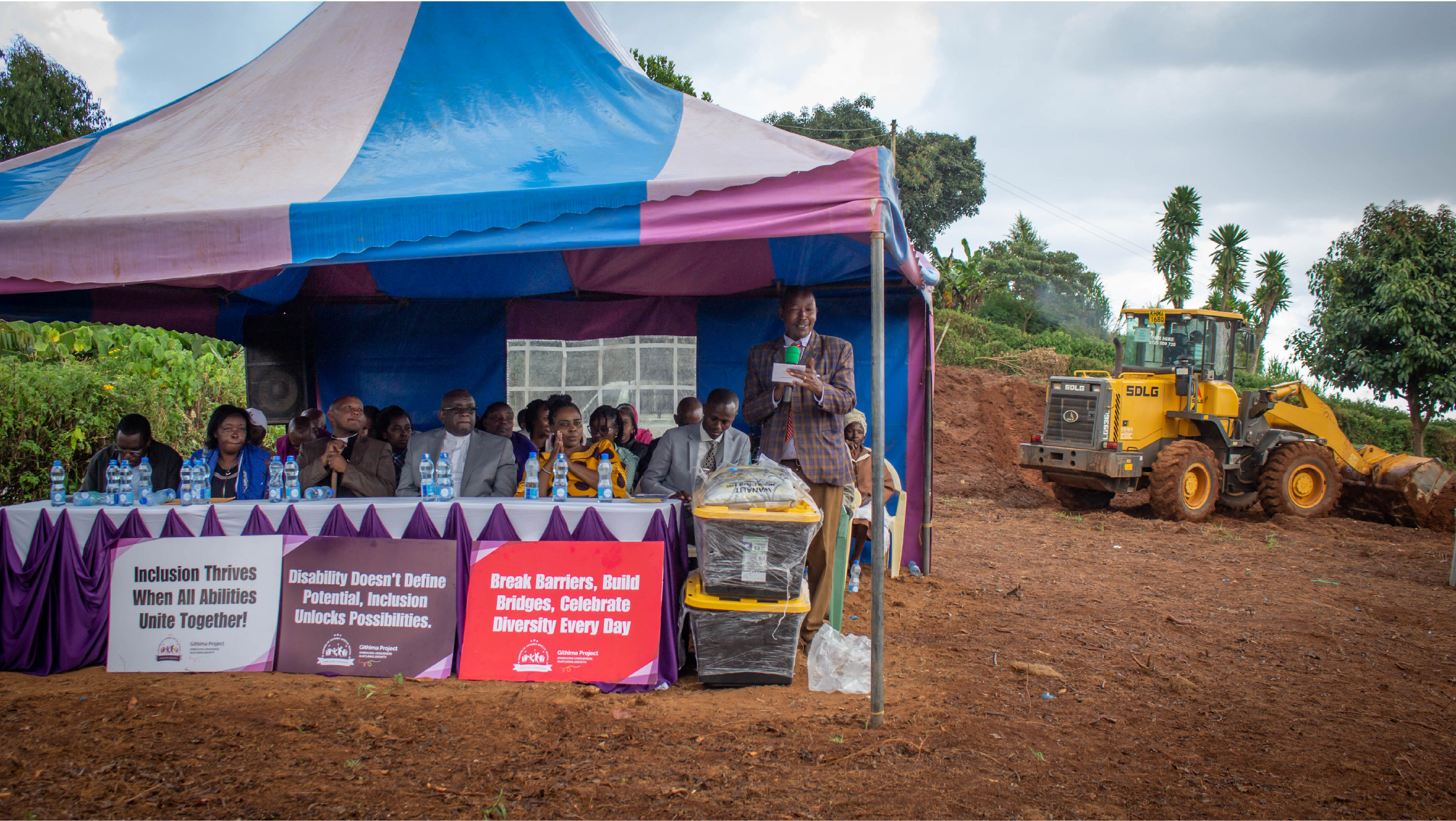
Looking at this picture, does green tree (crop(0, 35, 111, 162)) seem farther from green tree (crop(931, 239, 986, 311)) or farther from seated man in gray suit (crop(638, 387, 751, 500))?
green tree (crop(931, 239, 986, 311))

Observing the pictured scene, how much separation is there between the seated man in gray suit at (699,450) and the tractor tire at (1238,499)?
9619 millimetres

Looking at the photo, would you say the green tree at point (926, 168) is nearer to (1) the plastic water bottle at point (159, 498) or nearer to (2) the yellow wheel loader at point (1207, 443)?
(2) the yellow wheel loader at point (1207, 443)

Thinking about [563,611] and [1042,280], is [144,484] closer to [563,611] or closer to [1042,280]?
[563,611]

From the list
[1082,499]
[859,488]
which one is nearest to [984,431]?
[1082,499]

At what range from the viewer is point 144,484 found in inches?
178

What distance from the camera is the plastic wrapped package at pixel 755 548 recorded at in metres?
3.88

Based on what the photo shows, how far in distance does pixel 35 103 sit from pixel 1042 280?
38.8 m

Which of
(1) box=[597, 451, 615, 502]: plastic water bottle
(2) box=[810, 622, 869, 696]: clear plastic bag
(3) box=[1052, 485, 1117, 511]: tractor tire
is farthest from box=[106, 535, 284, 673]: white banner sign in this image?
(3) box=[1052, 485, 1117, 511]: tractor tire

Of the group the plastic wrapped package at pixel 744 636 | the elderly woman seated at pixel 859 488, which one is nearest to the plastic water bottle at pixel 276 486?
the plastic wrapped package at pixel 744 636

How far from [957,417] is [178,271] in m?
17.0

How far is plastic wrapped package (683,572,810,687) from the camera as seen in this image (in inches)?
156

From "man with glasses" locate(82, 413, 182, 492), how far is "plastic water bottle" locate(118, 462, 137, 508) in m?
0.31

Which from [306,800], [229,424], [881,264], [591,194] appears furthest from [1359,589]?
[229,424]

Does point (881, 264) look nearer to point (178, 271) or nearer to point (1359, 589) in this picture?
point (178, 271)
